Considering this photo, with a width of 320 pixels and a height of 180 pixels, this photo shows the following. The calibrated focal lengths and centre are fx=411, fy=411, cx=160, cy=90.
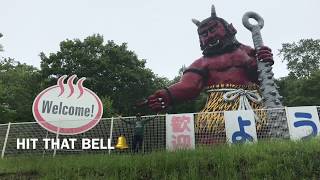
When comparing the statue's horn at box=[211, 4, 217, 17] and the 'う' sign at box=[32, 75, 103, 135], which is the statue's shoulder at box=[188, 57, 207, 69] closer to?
the statue's horn at box=[211, 4, 217, 17]

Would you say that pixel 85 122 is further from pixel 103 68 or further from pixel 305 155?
pixel 103 68

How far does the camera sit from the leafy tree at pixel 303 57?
38156 millimetres

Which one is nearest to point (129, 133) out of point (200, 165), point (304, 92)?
point (200, 165)

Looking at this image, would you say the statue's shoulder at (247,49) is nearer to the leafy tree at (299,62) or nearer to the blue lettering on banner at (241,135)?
the blue lettering on banner at (241,135)

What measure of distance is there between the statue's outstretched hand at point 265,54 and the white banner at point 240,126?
5619 millimetres

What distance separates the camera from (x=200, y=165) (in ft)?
27.8

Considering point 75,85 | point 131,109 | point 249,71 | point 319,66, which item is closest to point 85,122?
point 75,85

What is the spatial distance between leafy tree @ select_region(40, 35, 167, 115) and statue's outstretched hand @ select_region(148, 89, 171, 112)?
977 centimetres

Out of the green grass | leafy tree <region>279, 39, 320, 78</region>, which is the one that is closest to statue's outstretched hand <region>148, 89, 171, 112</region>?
the green grass

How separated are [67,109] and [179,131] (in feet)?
11.2

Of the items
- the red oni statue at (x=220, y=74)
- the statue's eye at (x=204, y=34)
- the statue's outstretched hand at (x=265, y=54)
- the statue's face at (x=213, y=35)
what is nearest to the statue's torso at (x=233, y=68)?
the red oni statue at (x=220, y=74)

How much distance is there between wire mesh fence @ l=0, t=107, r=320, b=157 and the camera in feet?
37.5

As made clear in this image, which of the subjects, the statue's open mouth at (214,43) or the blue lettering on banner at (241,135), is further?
the statue's open mouth at (214,43)

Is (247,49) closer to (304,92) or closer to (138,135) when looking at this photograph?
(138,135)
